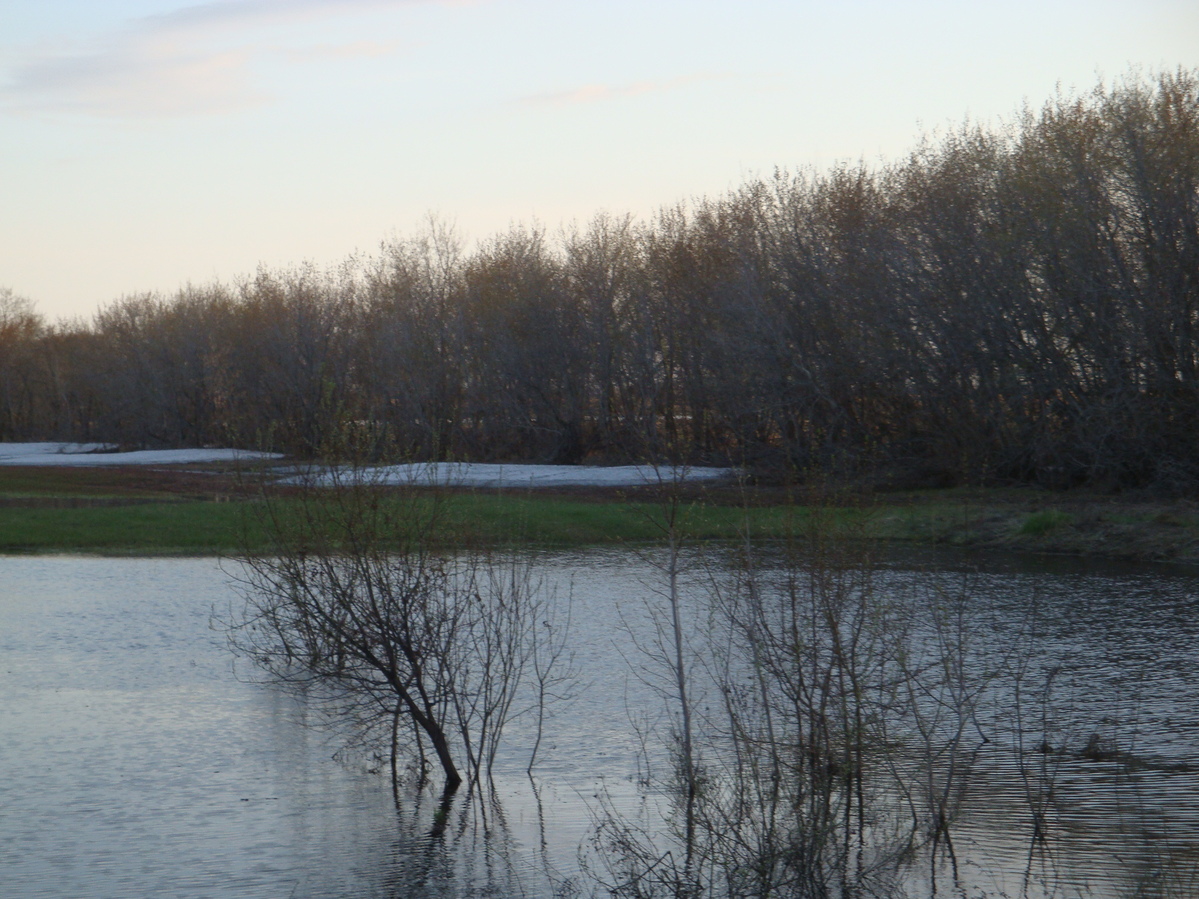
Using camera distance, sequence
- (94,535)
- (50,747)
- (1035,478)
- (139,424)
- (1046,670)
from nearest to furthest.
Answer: (50,747) → (1046,670) → (94,535) → (1035,478) → (139,424)

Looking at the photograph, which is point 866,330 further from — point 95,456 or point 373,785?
point 95,456

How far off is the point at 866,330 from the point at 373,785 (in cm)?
2593

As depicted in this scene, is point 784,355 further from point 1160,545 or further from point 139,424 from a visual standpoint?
point 139,424

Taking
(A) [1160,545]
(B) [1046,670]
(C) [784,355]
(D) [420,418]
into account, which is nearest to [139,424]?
(D) [420,418]

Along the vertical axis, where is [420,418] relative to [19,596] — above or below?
above

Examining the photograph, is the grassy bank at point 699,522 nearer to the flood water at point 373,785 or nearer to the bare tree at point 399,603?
the flood water at point 373,785

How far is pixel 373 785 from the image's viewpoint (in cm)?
929

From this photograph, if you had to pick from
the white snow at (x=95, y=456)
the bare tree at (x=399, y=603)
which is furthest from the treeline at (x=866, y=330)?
the white snow at (x=95, y=456)

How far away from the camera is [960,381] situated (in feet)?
103

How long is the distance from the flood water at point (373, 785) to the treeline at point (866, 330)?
2.73 m

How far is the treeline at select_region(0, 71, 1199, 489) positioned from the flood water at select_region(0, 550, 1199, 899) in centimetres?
273

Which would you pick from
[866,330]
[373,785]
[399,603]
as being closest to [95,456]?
[866,330]

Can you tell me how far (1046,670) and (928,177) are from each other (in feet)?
82.1

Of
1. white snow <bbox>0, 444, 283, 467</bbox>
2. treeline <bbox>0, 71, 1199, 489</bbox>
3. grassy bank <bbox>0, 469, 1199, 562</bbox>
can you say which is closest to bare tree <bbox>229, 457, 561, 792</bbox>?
treeline <bbox>0, 71, 1199, 489</bbox>
